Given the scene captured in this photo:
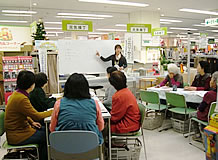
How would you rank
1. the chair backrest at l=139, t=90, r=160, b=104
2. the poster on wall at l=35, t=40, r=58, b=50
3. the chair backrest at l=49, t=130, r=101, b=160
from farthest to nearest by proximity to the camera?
1. the poster on wall at l=35, t=40, r=58, b=50
2. the chair backrest at l=139, t=90, r=160, b=104
3. the chair backrest at l=49, t=130, r=101, b=160

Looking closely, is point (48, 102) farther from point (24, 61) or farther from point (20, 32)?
point (20, 32)

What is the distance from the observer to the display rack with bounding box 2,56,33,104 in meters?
5.18

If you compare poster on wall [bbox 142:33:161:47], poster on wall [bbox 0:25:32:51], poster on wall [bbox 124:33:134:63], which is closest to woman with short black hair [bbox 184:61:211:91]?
poster on wall [bbox 124:33:134:63]

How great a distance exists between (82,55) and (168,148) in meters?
2.93

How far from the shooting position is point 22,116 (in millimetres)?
2264

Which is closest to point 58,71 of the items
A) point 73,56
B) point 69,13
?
point 73,56

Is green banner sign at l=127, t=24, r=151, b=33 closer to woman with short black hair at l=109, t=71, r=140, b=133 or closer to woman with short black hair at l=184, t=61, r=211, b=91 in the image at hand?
woman with short black hair at l=184, t=61, r=211, b=91

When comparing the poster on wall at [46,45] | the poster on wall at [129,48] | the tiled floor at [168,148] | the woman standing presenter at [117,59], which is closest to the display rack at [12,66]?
the poster on wall at [46,45]

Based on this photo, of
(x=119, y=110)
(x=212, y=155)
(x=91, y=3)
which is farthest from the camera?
(x=91, y=3)

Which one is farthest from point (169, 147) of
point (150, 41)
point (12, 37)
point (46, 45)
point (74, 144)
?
point (150, 41)

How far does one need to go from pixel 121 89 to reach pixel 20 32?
229 inches

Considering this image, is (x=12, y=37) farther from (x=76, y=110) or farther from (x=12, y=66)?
(x=76, y=110)

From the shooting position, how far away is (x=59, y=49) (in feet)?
16.1

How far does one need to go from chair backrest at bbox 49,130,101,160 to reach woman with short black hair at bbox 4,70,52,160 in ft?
1.95
